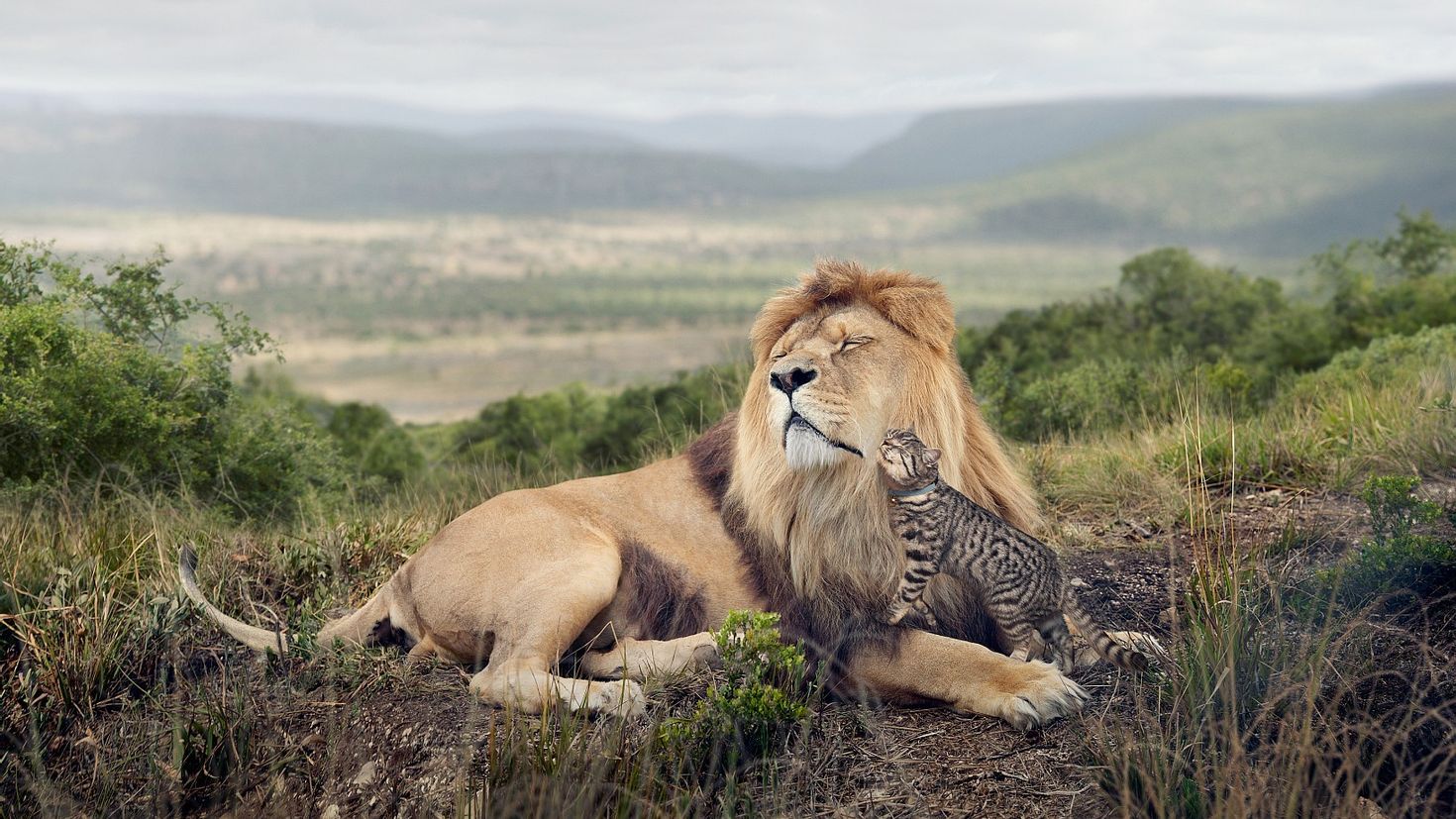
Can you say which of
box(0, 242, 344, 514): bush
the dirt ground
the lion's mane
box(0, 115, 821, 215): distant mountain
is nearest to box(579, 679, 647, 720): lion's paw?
the dirt ground

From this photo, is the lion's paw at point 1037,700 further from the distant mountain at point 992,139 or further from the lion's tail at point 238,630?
the distant mountain at point 992,139

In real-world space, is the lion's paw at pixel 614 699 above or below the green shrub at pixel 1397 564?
below

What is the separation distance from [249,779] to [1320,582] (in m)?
3.85

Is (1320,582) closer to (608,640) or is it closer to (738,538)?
(738,538)

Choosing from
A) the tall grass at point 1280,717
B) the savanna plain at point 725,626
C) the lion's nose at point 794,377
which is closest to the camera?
the tall grass at point 1280,717

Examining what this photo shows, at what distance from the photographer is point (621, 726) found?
11.9 ft

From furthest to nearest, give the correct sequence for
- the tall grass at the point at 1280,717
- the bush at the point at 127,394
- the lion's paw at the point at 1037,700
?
the bush at the point at 127,394 → the lion's paw at the point at 1037,700 → the tall grass at the point at 1280,717

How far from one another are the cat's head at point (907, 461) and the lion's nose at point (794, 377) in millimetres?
386

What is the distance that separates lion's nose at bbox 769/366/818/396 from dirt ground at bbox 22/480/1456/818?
108 cm

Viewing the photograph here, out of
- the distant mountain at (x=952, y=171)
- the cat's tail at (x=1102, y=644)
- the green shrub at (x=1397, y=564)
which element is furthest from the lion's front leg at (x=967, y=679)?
the distant mountain at (x=952, y=171)

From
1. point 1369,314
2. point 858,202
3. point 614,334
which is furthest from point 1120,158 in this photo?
point 1369,314

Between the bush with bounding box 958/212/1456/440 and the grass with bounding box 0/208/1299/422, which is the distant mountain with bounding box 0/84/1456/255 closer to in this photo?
the grass with bounding box 0/208/1299/422

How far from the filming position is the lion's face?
3.66 meters

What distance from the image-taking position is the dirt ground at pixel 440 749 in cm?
359
